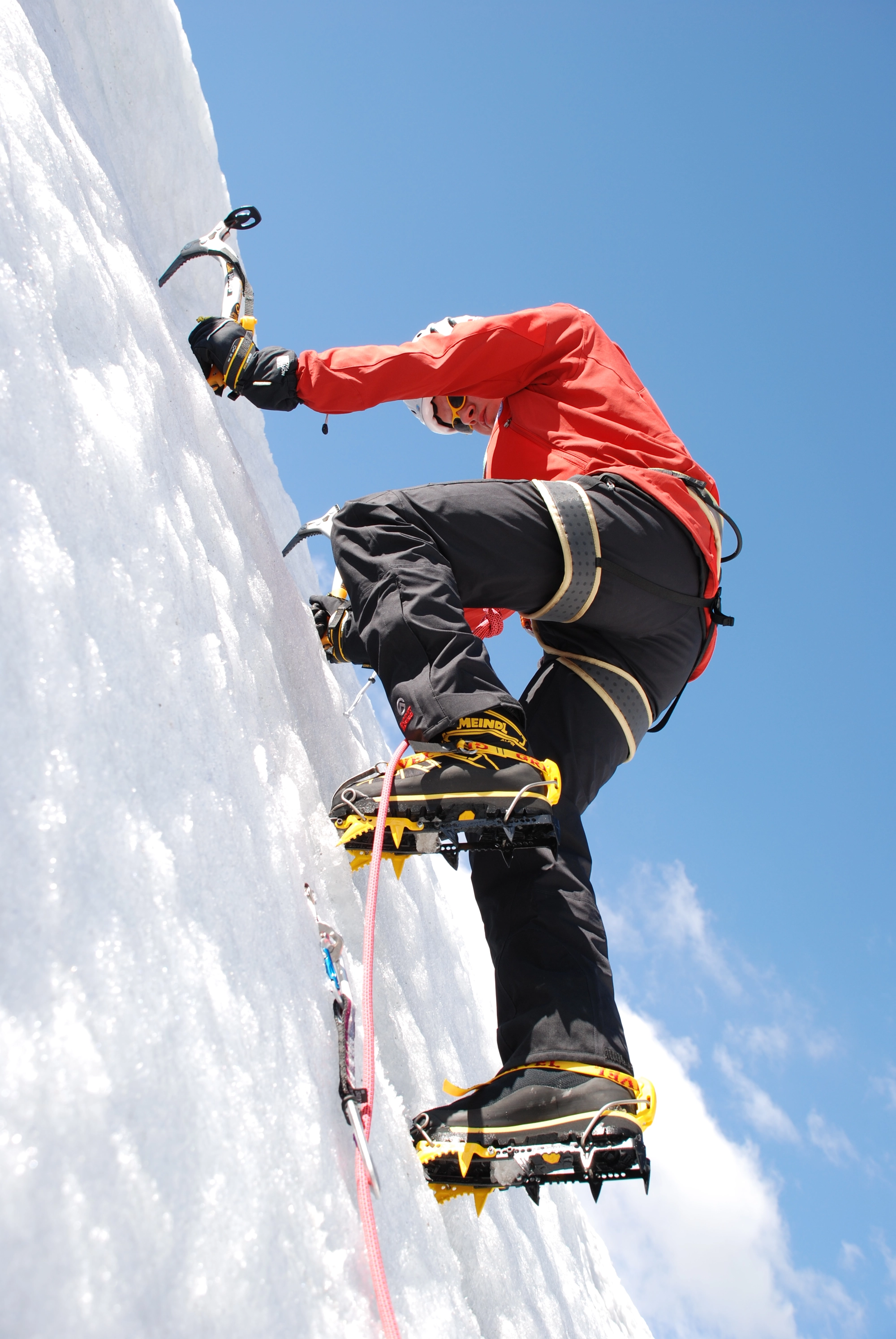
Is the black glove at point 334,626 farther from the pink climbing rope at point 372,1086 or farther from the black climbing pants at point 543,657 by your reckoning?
the pink climbing rope at point 372,1086

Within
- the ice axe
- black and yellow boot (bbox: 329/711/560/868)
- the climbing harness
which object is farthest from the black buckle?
the ice axe

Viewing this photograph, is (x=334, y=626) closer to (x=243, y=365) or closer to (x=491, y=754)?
(x=243, y=365)

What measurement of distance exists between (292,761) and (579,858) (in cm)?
68

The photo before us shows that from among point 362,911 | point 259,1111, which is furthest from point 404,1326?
point 362,911

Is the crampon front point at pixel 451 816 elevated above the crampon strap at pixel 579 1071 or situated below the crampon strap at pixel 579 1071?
above

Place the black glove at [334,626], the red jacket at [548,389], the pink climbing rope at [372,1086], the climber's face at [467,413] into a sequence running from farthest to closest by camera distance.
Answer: the climber's face at [467,413], the black glove at [334,626], the red jacket at [548,389], the pink climbing rope at [372,1086]

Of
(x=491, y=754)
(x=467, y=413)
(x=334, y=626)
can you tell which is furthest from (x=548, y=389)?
(x=491, y=754)

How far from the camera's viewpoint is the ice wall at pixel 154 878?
953 millimetres

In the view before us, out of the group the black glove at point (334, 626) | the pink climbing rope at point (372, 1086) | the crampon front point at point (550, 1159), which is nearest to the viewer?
the pink climbing rope at point (372, 1086)

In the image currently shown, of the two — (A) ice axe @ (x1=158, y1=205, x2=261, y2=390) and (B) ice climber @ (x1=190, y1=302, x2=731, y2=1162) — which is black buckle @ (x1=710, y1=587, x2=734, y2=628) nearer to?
(B) ice climber @ (x1=190, y1=302, x2=731, y2=1162)

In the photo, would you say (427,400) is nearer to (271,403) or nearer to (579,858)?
→ (271,403)

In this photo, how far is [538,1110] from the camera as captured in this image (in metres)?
1.56

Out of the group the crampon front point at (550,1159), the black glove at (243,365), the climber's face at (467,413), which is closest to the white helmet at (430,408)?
the climber's face at (467,413)

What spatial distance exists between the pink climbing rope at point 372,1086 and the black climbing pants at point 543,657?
169mm
